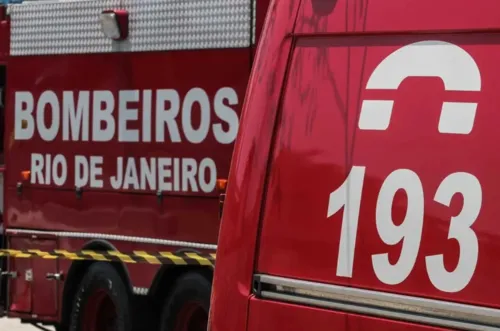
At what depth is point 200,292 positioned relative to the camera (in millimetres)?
9953

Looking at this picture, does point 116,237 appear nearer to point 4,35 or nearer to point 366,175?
point 4,35

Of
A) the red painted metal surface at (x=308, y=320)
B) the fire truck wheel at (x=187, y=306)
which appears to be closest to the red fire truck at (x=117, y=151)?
the fire truck wheel at (x=187, y=306)

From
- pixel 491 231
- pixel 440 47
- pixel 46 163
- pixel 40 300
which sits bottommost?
pixel 40 300

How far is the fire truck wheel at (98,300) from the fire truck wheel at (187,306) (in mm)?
677

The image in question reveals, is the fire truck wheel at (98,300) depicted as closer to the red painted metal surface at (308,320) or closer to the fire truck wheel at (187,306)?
the fire truck wheel at (187,306)

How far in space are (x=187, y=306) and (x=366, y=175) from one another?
5.87m

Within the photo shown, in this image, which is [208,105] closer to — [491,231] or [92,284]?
[92,284]

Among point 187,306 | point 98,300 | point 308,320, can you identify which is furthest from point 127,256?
point 308,320

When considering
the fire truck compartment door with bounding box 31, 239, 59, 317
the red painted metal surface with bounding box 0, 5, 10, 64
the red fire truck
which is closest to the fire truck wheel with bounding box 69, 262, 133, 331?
the red fire truck

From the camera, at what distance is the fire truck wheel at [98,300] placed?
10.9 meters

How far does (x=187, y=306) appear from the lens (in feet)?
33.1

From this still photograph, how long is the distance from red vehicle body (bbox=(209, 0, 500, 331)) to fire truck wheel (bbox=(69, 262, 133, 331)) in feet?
19.9

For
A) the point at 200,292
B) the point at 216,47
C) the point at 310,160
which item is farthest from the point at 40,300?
the point at 310,160

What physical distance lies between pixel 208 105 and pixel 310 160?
5.40m
